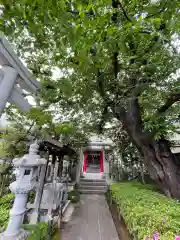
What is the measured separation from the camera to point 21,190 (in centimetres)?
245

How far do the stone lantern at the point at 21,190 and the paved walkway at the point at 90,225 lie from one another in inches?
60.7

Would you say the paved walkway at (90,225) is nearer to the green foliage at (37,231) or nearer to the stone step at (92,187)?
the green foliage at (37,231)

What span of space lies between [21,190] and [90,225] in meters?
2.81

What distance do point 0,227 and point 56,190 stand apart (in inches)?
63.9

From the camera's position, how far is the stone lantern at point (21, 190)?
7.54 ft

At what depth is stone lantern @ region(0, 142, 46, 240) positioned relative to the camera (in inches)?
90.4

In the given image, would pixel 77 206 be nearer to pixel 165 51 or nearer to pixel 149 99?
pixel 149 99

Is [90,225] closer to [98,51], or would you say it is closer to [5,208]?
[5,208]

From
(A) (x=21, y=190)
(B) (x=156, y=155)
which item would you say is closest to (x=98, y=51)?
(A) (x=21, y=190)

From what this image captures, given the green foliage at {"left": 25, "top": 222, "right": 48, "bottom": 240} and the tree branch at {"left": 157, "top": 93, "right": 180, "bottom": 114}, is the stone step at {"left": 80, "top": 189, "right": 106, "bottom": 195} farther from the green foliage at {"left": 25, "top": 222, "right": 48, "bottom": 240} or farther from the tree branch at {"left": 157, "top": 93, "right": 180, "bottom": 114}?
the tree branch at {"left": 157, "top": 93, "right": 180, "bottom": 114}

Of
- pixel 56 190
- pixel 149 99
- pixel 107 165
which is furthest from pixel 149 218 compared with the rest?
pixel 107 165

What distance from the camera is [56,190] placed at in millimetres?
4301

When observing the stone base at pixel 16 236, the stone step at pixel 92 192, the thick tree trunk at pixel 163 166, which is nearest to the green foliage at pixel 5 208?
the stone base at pixel 16 236

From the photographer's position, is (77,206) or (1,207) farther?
(77,206)
